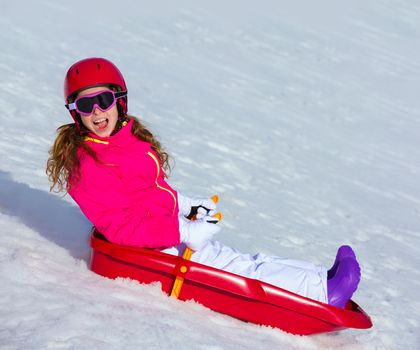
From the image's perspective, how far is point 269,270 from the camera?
347cm

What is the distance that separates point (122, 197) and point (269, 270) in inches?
32.2

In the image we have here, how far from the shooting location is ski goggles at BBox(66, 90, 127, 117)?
340 centimetres

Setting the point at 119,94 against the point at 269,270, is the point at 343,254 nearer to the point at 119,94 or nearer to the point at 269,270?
the point at 269,270

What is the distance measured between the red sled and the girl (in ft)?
0.28

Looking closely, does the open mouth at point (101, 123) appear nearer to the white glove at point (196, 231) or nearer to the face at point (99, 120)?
the face at point (99, 120)

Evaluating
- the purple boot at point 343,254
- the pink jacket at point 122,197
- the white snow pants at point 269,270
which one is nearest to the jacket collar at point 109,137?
the pink jacket at point 122,197

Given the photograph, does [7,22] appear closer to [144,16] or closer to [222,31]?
[144,16]


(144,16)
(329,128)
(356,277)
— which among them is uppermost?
(144,16)

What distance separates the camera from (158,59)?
1037cm

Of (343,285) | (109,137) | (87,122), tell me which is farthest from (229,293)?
(87,122)

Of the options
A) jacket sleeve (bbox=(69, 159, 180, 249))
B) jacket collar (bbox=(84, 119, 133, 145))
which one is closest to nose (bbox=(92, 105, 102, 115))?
jacket collar (bbox=(84, 119, 133, 145))

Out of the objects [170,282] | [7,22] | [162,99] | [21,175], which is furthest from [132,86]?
[170,282]

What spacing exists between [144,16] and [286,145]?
5.94 meters

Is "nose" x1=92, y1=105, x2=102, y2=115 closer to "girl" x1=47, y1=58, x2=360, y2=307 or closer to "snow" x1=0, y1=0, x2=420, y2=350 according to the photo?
"girl" x1=47, y1=58, x2=360, y2=307
